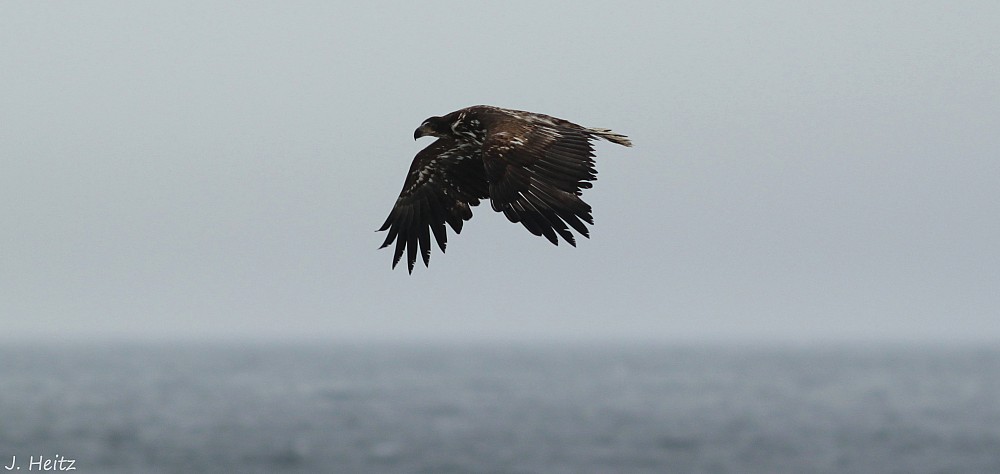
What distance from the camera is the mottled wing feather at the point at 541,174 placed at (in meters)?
9.52

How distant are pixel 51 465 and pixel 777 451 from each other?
5220 cm

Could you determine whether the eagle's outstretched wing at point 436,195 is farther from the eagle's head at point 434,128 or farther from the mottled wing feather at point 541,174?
the mottled wing feather at point 541,174

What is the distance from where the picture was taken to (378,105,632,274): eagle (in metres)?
9.67

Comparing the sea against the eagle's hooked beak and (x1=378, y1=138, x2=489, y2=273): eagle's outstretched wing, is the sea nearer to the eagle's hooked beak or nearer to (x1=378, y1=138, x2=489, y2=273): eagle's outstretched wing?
(x1=378, y1=138, x2=489, y2=273): eagle's outstretched wing

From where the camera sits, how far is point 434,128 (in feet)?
40.3

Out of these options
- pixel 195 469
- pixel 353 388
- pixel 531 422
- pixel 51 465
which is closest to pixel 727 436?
pixel 531 422

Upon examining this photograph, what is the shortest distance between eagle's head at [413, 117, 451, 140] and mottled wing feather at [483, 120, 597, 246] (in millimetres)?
1566

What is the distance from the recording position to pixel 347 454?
8488 centimetres

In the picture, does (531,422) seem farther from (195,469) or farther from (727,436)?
(195,469)
